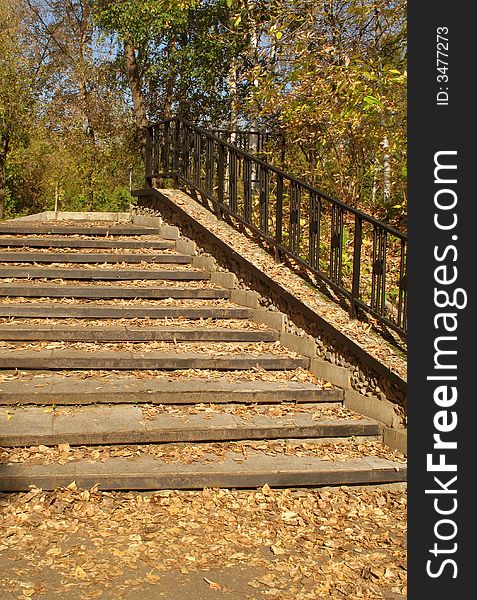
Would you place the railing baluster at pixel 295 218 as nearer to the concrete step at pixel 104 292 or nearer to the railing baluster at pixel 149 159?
the concrete step at pixel 104 292

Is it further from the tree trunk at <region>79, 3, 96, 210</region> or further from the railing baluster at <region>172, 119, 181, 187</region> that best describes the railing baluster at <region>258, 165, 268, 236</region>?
the tree trunk at <region>79, 3, 96, 210</region>

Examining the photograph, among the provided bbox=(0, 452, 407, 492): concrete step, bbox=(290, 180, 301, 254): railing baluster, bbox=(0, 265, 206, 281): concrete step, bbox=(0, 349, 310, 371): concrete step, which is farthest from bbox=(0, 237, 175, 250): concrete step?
bbox=(0, 452, 407, 492): concrete step

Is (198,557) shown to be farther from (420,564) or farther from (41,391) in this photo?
(41,391)

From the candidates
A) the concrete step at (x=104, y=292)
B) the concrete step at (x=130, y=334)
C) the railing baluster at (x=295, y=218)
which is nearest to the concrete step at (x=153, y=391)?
the concrete step at (x=130, y=334)

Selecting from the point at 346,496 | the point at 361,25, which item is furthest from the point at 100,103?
the point at 346,496

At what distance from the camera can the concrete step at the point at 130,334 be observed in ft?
22.1

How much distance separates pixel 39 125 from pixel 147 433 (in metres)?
18.2

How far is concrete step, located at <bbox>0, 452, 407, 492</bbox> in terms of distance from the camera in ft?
15.0

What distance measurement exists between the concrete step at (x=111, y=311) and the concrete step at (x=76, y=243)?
5.96ft

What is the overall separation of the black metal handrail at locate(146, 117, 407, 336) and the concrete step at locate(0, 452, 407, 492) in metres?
1.43

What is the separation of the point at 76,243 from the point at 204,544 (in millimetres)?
6053

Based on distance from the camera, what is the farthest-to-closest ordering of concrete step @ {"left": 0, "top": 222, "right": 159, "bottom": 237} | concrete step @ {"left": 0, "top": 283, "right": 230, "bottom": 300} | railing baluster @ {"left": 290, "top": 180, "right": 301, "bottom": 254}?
1. concrete step @ {"left": 0, "top": 222, "right": 159, "bottom": 237}
2. concrete step @ {"left": 0, "top": 283, "right": 230, "bottom": 300}
3. railing baluster @ {"left": 290, "top": 180, "right": 301, "bottom": 254}

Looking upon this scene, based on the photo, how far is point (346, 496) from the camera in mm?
4926

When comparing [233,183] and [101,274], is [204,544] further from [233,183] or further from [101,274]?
[233,183]
